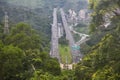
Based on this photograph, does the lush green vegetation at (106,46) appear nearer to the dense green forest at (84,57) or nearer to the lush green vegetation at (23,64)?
the dense green forest at (84,57)

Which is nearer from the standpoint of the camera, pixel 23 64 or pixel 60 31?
pixel 23 64

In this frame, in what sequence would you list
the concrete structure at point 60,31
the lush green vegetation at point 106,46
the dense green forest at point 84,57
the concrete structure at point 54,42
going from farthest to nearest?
the concrete structure at point 60,31 → the concrete structure at point 54,42 → the dense green forest at point 84,57 → the lush green vegetation at point 106,46

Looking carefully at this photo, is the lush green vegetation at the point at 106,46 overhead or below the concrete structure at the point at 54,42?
overhead

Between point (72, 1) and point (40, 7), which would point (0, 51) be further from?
point (72, 1)

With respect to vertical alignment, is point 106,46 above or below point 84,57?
→ above

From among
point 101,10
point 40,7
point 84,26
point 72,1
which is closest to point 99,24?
point 101,10

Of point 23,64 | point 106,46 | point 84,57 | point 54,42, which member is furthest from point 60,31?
point 106,46

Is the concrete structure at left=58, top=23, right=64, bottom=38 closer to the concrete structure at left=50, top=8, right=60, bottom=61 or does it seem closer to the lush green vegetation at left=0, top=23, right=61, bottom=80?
the concrete structure at left=50, top=8, right=60, bottom=61

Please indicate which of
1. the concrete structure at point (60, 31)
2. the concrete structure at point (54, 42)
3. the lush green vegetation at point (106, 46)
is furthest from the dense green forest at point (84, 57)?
the concrete structure at point (60, 31)

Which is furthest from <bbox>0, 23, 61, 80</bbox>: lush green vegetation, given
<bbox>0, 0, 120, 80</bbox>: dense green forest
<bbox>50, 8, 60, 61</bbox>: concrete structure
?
<bbox>50, 8, 60, 61</bbox>: concrete structure

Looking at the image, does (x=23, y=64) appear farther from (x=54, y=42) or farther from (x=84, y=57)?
(x=54, y=42)

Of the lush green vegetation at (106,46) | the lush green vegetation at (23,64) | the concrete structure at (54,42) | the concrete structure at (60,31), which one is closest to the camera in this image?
the lush green vegetation at (106,46)
